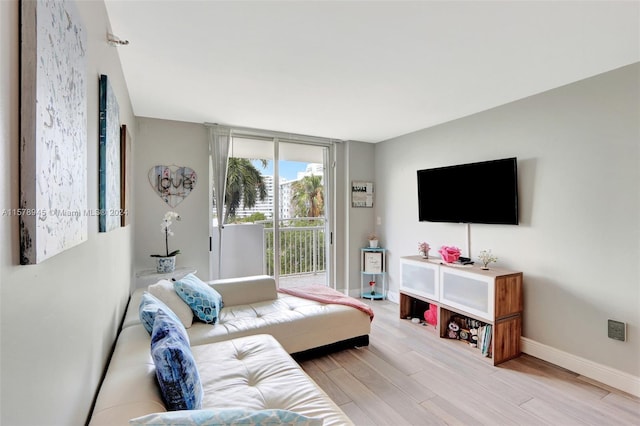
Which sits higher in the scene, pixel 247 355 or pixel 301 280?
pixel 247 355

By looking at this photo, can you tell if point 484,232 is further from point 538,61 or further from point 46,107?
point 46,107

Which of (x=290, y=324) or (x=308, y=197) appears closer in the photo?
(x=290, y=324)

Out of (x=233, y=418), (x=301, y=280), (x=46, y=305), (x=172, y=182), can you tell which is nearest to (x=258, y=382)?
(x=233, y=418)

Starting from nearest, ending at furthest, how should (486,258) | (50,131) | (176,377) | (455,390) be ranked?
(50,131) < (176,377) < (455,390) < (486,258)

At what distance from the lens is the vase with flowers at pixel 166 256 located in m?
3.11

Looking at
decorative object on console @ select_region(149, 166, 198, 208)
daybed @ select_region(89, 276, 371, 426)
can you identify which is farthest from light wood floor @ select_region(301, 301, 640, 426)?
decorative object on console @ select_region(149, 166, 198, 208)

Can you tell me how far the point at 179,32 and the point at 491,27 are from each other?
71.6 inches

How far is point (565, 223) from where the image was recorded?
8.35ft

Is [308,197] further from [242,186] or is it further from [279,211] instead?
[242,186]

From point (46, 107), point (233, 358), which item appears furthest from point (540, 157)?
point (46, 107)

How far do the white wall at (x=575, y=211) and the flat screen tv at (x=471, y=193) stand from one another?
3.5 inches

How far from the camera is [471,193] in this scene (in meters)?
3.20

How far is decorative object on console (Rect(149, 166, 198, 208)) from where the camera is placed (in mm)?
3432

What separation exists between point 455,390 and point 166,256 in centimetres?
294
